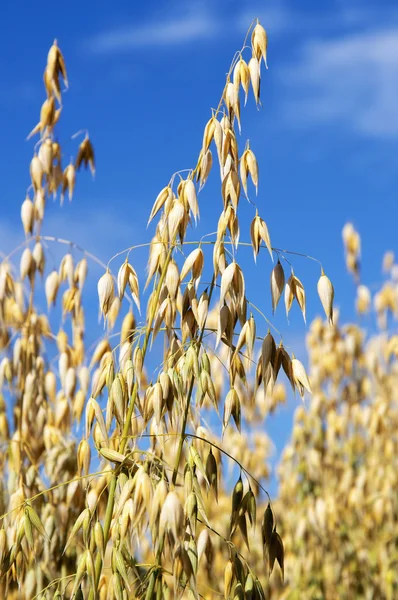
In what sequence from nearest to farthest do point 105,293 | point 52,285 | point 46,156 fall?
point 105,293 < point 52,285 < point 46,156

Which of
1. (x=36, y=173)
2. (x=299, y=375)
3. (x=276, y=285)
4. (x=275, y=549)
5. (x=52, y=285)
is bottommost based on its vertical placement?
(x=275, y=549)

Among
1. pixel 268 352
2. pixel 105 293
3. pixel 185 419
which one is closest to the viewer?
pixel 185 419

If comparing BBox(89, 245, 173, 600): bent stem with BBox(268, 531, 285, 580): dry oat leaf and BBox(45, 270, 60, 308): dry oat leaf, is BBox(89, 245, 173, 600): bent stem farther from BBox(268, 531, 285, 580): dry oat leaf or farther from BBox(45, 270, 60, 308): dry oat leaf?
BBox(45, 270, 60, 308): dry oat leaf

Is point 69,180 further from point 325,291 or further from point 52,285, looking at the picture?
point 325,291

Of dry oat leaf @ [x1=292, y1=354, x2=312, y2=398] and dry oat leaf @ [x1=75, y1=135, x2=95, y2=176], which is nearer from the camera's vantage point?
dry oat leaf @ [x1=292, y1=354, x2=312, y2=398]

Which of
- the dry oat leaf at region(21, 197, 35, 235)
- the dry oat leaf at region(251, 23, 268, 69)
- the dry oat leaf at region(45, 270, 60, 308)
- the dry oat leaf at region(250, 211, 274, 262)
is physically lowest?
the dry oat leaf at region(250, 211, 274, 262)

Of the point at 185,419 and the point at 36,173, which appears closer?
the point at 185,419

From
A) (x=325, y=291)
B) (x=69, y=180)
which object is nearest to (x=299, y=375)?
(x=325, y=291)

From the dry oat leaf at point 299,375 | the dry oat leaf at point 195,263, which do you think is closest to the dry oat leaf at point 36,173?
the dry oat leaf at point 195,263

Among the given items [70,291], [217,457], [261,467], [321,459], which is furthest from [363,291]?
[217,457]

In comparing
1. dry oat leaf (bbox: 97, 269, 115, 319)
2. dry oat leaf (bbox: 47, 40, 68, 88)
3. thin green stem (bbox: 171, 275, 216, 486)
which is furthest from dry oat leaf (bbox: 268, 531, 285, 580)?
dry oat leaf (bbox: 47, 40, 68, 88)

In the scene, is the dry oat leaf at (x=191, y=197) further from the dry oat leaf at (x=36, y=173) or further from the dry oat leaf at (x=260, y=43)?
the dry oat leaf at (x=36, y=173)

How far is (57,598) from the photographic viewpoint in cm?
142

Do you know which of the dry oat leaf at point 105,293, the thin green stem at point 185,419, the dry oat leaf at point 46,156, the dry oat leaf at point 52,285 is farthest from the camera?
the dry oat leaf at point 46,156
